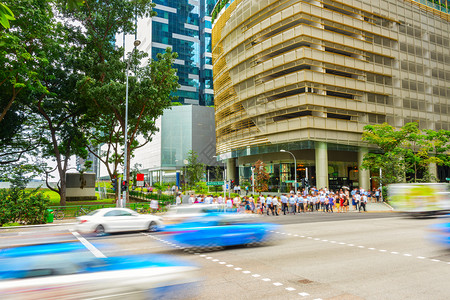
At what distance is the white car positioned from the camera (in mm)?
14672

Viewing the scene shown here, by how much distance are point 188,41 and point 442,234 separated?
88.2 m

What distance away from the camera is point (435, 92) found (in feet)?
174

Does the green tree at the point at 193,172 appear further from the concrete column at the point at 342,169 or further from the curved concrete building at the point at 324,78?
the concrete column at the point at 342,169

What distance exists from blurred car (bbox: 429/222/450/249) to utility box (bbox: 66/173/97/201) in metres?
46.2

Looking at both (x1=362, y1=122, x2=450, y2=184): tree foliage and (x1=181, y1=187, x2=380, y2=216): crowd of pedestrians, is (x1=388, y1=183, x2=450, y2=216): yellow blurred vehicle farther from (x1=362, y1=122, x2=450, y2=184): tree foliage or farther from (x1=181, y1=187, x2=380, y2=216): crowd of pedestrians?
(x1=362, y1=122, x2=450, y2=184): tree foliage

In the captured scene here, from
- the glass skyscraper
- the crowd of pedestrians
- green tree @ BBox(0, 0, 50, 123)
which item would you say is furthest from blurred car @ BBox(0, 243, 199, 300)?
the glass skyscraper

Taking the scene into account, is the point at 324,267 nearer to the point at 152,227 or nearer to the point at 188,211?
the point at 188,211

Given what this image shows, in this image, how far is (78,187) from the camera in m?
47.2

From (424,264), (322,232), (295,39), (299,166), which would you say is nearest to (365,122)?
(299,166)

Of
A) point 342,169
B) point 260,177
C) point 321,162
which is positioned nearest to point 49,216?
point 260,177

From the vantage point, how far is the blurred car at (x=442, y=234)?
917 centimetres

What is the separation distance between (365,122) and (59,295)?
46.5 meters

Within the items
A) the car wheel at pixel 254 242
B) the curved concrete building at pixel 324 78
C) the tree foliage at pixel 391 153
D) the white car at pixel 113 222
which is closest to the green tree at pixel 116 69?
the white car at pixel 113 222

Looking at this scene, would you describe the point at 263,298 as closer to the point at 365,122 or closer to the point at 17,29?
the point at 17,29
